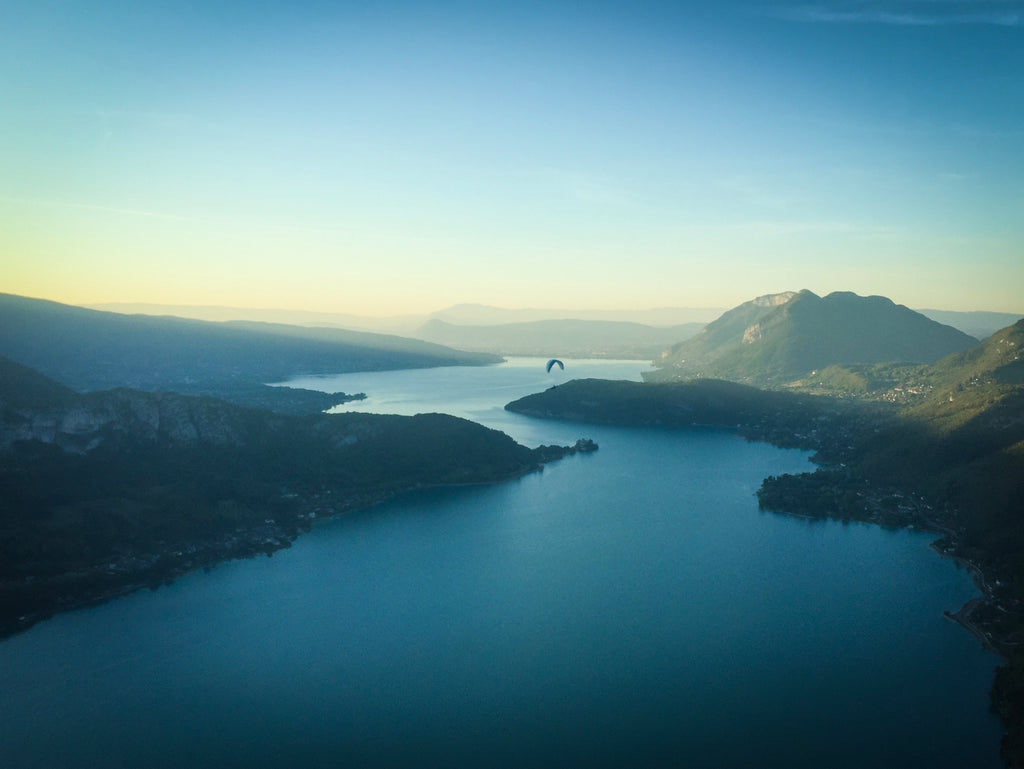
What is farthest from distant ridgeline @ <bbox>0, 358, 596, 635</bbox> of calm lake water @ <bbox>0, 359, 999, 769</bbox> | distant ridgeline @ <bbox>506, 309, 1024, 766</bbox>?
distant ridgeline @ <bbox>506, 309, 1024, 766</bbox>

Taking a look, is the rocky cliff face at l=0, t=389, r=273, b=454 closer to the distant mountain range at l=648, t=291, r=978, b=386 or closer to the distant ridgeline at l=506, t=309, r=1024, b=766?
the distant ridgeline at l=506, t=309, r=1024, b=766

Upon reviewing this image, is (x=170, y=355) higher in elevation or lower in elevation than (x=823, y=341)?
lower

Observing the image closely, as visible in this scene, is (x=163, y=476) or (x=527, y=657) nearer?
(x=527, y=657)

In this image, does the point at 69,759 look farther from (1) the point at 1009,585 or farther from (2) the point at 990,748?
(1) the point at 1009,585

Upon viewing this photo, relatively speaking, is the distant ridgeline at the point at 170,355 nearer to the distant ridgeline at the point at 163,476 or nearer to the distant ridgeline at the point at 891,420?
the distant ridgeline at the point at 163,476

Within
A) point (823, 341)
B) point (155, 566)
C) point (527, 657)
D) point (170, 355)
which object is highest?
point (823, 341)

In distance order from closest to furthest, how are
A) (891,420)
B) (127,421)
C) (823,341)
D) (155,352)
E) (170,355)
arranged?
(127,421), (891,420), (155,352), (170,355), (823,341)

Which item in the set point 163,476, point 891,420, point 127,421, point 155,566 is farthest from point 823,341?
Result: point 155,566

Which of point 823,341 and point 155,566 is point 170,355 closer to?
point 155,566
